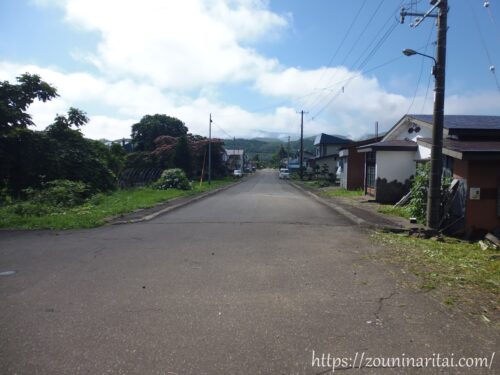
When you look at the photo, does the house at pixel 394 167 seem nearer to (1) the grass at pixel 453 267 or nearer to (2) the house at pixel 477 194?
(2) the house at pixel 477 194

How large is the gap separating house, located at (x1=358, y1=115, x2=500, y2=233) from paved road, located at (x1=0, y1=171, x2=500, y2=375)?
471 cm

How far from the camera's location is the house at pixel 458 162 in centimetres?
1109

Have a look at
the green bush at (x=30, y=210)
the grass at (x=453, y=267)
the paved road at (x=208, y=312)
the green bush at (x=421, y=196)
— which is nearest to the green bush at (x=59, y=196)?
the green bush at (x=30, y=210)

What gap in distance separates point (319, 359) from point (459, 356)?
1.34 metres

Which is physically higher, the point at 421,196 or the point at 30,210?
the point at 421,196

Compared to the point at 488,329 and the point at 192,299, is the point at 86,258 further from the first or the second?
the point at 488,329

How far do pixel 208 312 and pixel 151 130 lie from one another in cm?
5314

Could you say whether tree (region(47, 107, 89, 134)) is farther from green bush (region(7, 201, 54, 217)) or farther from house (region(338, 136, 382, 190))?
house (region(338, 136, 382, 190))

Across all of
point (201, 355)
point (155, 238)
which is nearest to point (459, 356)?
point (201, 355)

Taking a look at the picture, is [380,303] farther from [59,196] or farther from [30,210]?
[59,196]

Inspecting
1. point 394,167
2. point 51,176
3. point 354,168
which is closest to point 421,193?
point 394,167

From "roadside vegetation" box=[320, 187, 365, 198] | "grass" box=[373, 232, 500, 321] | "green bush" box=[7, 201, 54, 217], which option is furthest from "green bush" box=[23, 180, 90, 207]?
"roadside vegetation" box=[320, 187, 365, 198]

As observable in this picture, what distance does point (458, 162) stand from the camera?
11.8 meters

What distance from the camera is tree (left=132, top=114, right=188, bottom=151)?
55.1 metres
